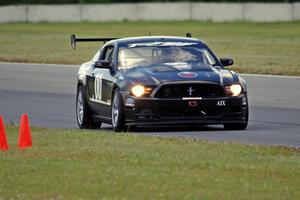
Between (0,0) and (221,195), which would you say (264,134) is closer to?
(221,195)

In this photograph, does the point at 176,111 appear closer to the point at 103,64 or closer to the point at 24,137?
the point at 103,64

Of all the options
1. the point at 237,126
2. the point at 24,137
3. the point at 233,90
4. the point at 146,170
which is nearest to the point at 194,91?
the point at 233,90

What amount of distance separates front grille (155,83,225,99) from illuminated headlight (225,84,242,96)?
0.28 feet

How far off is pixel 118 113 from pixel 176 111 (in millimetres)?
797

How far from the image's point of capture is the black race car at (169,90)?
17062 millimetres

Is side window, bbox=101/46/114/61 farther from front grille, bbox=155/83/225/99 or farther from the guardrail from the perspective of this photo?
the guardrail

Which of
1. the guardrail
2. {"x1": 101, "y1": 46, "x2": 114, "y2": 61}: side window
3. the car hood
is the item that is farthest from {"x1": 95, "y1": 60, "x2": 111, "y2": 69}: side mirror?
the guardrail

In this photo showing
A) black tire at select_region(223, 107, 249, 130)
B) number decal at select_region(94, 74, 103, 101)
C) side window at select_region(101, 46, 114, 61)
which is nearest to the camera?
black tire at select_region(223, 107, 249, 130)

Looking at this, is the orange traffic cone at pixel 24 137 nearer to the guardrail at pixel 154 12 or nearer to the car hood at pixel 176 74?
the car hood at pixel 176 74

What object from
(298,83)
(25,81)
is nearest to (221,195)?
(298,83)

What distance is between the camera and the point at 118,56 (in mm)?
18203

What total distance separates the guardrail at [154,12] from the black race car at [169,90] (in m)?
42.0

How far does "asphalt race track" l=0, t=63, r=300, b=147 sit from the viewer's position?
1692cm

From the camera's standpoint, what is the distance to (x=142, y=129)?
59.5ft
